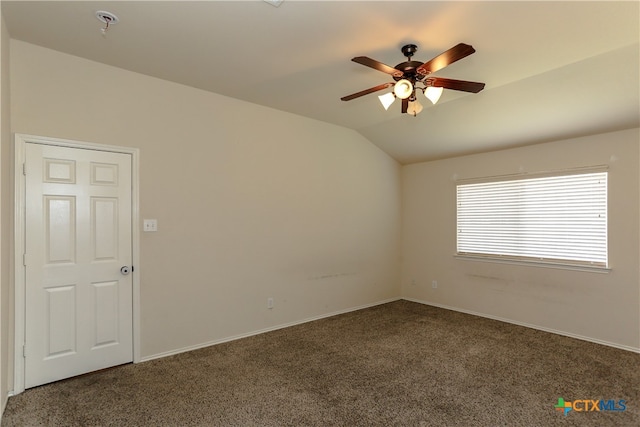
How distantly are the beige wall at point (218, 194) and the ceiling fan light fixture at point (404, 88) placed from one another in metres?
2.05

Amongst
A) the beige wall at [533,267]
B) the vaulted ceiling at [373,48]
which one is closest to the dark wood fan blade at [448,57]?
the vaulted ceiling at [373,48]

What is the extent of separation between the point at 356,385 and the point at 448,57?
2.64 metres

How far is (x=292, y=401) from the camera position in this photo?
2635 millimetres

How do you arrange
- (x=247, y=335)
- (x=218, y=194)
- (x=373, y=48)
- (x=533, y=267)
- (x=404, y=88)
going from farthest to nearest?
(x=533, y=267)
(x=247, y=335)
(x=218, y=194)
(x=373, y=48)
(x=404, y=88)

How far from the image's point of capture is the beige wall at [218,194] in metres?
3.05

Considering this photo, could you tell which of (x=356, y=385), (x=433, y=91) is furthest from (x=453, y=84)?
(x=356, y=385)

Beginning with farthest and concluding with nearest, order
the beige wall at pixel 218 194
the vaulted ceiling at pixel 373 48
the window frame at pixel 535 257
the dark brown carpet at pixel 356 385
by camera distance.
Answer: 1. the window frame at pixel 535 257
2. the beige wall at pixel 218 194
3. the dark brown carpet at pixel 356 385
4. the vaulted ceiling at pixel 373 48

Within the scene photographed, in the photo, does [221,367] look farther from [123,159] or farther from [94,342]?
[123,159]

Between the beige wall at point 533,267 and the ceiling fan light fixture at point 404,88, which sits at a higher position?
the ceiling fan light fixture at point 404,88

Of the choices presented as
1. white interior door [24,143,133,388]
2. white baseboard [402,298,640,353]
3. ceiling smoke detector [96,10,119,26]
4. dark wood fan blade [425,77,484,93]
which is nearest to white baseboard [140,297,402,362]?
white interior door [24,143,133,388]

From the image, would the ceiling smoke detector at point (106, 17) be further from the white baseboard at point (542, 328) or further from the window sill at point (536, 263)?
the white baseboard at point (542, 328)

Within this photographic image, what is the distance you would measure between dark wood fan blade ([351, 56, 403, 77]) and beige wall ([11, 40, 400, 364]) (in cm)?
202

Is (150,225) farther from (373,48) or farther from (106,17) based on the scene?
(373,48)

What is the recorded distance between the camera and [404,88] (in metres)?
2.61
